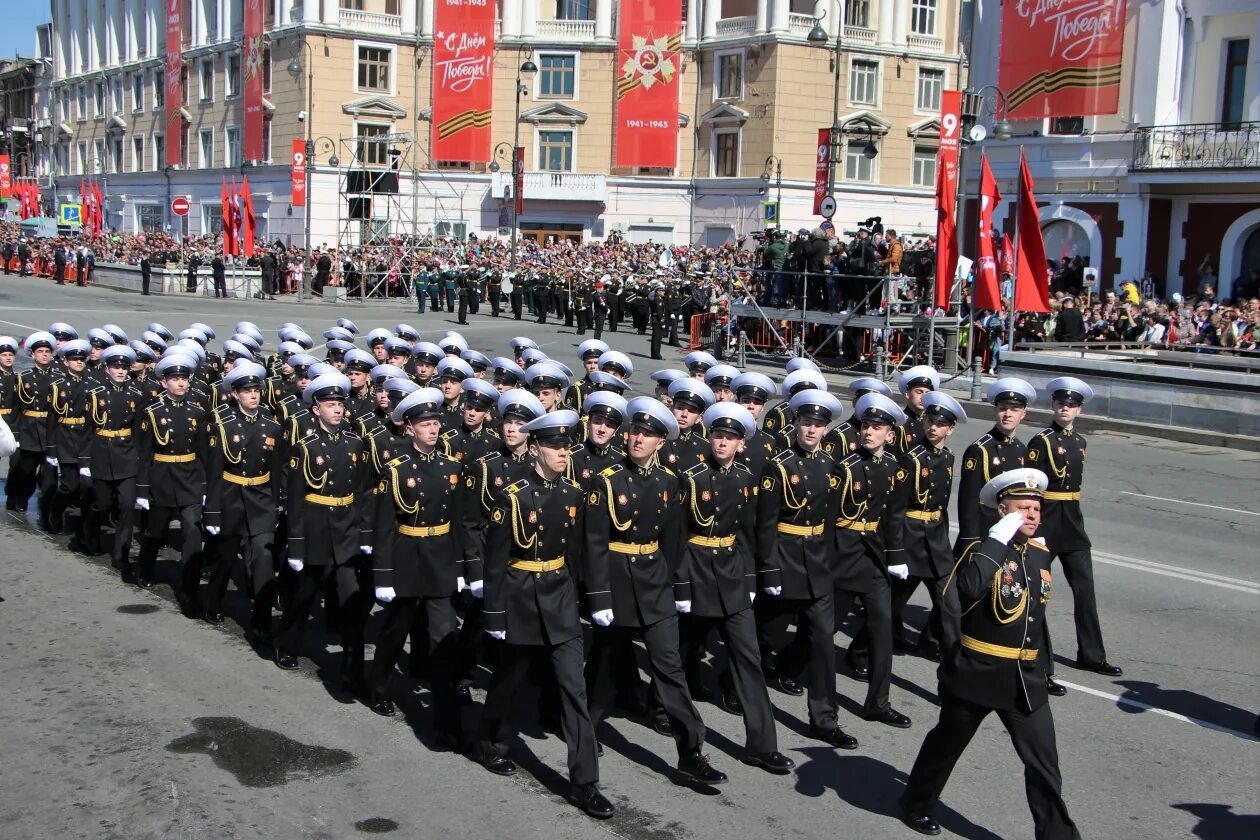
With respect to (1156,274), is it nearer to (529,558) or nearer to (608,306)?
(608,306)

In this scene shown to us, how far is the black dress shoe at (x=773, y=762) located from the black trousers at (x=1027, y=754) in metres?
1.00

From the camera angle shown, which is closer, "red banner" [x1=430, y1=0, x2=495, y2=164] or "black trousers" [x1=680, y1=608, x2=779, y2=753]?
"black trousers" [x1=680, y1=608, x2=779, y2=753]

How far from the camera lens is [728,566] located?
7.68 metres

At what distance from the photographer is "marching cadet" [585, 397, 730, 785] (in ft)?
23.7

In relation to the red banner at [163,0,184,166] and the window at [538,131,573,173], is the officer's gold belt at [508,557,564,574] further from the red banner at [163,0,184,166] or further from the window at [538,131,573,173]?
the red banner at [163,0,184,166]

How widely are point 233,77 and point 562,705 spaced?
216 ft

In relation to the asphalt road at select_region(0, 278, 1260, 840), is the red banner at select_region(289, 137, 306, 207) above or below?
above

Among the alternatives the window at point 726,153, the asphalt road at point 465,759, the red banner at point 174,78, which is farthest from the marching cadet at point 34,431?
the red banner at point 174,78

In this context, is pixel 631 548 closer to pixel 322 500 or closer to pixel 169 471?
pixel 322 500

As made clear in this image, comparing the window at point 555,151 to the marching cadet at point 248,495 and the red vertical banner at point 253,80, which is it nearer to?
the red vertical banner at point 253,80

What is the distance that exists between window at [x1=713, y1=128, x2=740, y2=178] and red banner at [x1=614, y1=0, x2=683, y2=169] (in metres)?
1.98

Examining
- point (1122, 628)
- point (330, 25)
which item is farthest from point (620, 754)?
point (330, 25)

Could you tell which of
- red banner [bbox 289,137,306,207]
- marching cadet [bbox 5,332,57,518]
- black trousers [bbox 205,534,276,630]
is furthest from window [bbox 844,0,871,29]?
black trousers [bbox 205,534,276,630]

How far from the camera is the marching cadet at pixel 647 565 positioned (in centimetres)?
723
